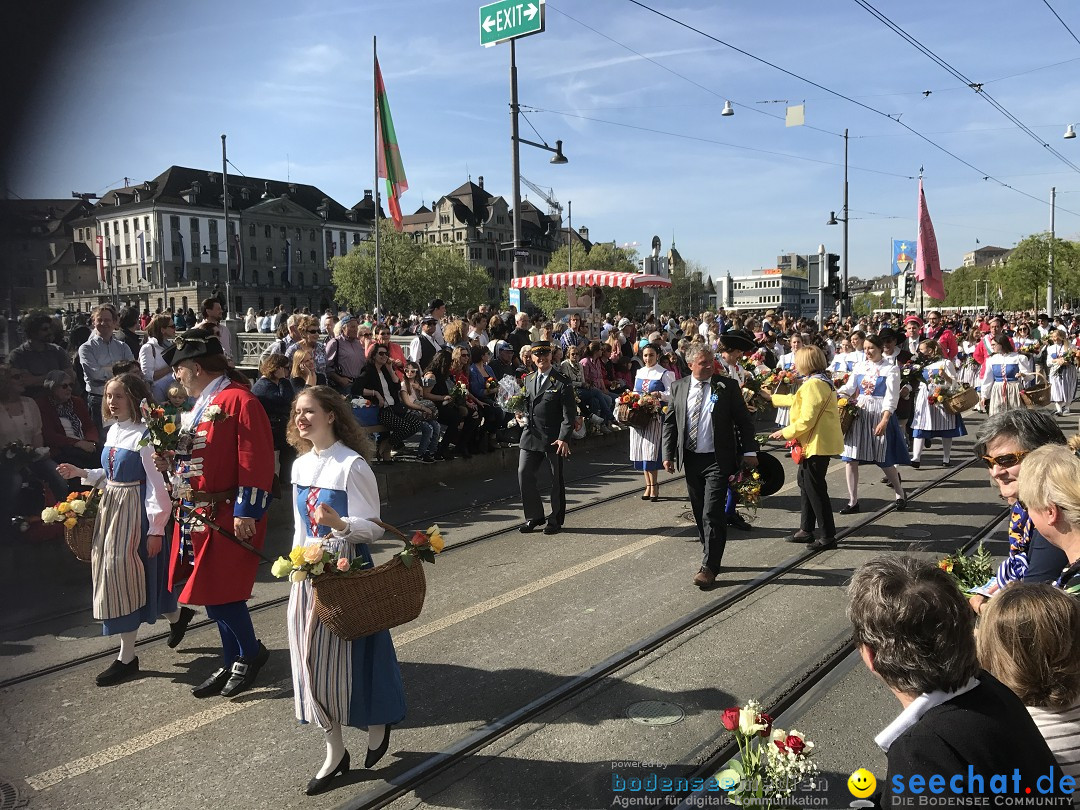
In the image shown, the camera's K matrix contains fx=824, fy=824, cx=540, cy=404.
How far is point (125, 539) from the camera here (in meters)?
5.20

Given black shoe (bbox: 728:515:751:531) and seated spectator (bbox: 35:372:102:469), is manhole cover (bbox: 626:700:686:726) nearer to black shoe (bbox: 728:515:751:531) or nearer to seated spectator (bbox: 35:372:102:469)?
black shoe (bbox: 728:515:751:531)

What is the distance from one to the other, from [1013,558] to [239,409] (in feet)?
13.4

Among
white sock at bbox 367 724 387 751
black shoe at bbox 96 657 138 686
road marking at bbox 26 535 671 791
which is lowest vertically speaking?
road marking at bbox 26 535 671 791

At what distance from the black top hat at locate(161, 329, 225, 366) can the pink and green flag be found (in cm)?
1739

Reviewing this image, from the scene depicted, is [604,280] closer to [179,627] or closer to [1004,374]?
[1004,374]

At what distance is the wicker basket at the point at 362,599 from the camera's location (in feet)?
12.2

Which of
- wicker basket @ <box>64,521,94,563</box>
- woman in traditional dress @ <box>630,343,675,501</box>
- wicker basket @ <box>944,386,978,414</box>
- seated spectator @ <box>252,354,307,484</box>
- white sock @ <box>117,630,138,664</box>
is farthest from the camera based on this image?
wicker basket @ <box>944,386,978,414</box>

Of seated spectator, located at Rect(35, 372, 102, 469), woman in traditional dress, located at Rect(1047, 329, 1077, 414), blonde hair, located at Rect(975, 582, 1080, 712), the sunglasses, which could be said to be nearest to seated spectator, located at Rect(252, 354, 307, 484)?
seated spectator, located at Rect(35, 372, 102, 469)

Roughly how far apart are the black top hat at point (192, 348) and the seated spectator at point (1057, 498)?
4.21 m

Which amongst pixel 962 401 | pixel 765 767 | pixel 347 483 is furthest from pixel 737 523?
pixel 765 767

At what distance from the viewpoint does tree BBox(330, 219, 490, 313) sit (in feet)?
264

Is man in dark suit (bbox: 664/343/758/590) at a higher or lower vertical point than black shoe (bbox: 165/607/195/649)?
higher

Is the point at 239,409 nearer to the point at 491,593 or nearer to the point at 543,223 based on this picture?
the point at 491,593

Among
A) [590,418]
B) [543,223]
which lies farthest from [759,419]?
[543,223]
